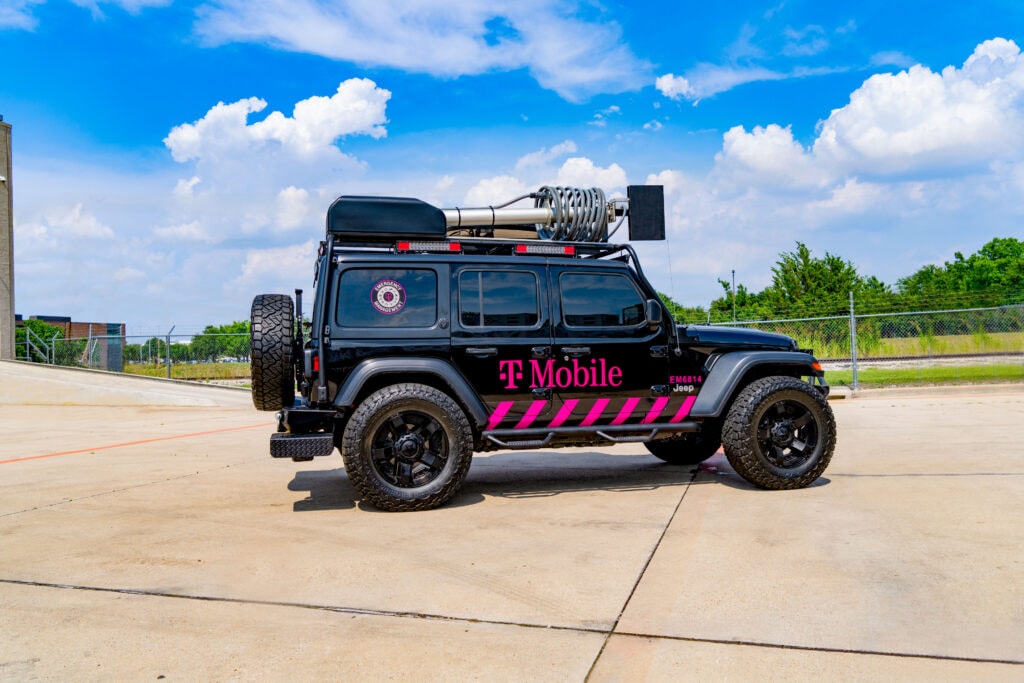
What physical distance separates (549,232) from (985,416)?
7.86 meters

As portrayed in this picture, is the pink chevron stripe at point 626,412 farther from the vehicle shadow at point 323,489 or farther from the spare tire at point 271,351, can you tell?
the spare tire at point 271,351

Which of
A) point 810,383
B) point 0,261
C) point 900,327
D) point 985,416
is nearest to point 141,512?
point 810,383

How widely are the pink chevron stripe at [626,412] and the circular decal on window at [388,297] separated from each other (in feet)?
6.34

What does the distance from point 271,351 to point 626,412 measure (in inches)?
110

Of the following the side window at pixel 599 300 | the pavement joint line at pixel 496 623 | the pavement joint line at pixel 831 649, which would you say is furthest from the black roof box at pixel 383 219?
the pavement joint line at pixel 831 649

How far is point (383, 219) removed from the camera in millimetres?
5641

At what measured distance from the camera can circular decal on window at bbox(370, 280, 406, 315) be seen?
5512 mm

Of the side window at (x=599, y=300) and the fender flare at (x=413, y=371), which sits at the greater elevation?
the side window at (x=599, y=300)

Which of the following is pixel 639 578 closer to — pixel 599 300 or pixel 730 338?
pixel 599 300

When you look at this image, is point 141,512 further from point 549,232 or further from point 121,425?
point 121,425

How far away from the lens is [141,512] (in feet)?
18.0

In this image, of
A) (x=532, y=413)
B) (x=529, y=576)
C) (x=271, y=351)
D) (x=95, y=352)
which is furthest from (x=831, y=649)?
(x=95, y=352)

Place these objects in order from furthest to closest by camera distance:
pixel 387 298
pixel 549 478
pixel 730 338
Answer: pixel 549 478 → pixel 730 338 → pixel 387 298

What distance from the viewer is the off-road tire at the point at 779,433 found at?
5.84 meters
